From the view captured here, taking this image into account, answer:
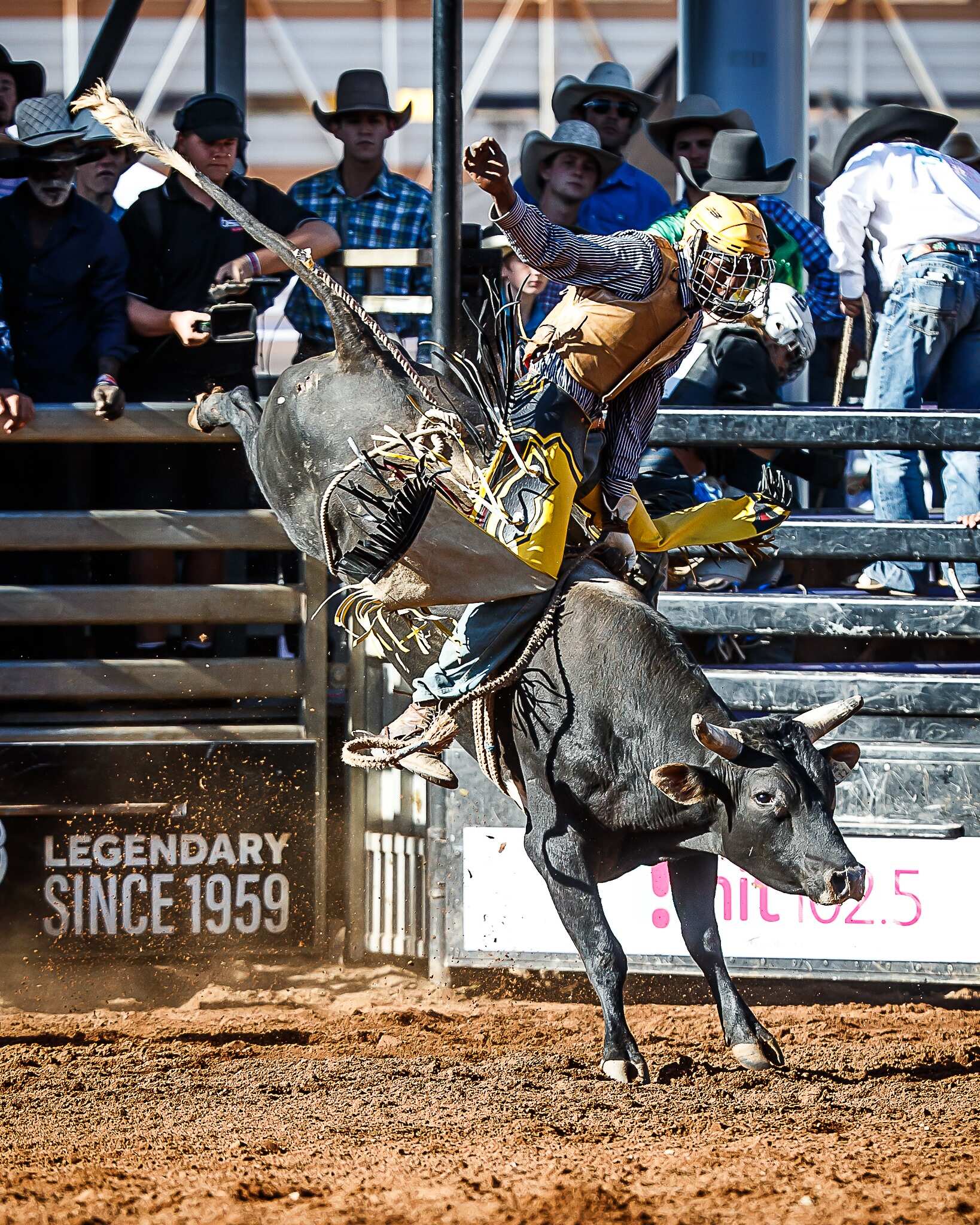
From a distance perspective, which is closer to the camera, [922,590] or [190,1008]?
[190,1008]

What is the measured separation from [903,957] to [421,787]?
193 centimetres

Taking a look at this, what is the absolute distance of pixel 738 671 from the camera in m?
6.18

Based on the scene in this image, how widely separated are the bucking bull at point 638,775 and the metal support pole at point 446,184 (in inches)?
18.7

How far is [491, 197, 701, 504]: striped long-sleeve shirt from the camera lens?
4.73m

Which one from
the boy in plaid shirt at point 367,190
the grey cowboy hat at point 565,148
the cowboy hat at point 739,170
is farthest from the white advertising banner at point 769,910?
the grey cowboy hat at point 565,148

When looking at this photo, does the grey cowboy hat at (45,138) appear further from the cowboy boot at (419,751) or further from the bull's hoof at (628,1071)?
the bull's hoof at (628,1071)

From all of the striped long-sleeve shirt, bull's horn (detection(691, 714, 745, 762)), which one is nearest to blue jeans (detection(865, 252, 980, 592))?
the striped long-sleeve shirt

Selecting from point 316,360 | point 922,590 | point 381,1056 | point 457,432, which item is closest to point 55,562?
point 316,360

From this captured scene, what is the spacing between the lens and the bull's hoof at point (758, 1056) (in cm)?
492

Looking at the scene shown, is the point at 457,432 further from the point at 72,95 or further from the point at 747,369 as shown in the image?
the point at 72,95

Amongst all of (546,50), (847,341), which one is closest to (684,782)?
(847,341)

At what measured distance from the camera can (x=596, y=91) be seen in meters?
7.41

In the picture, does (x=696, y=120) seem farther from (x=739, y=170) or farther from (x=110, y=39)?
(x=110, y=39)

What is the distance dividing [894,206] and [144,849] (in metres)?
4.10
